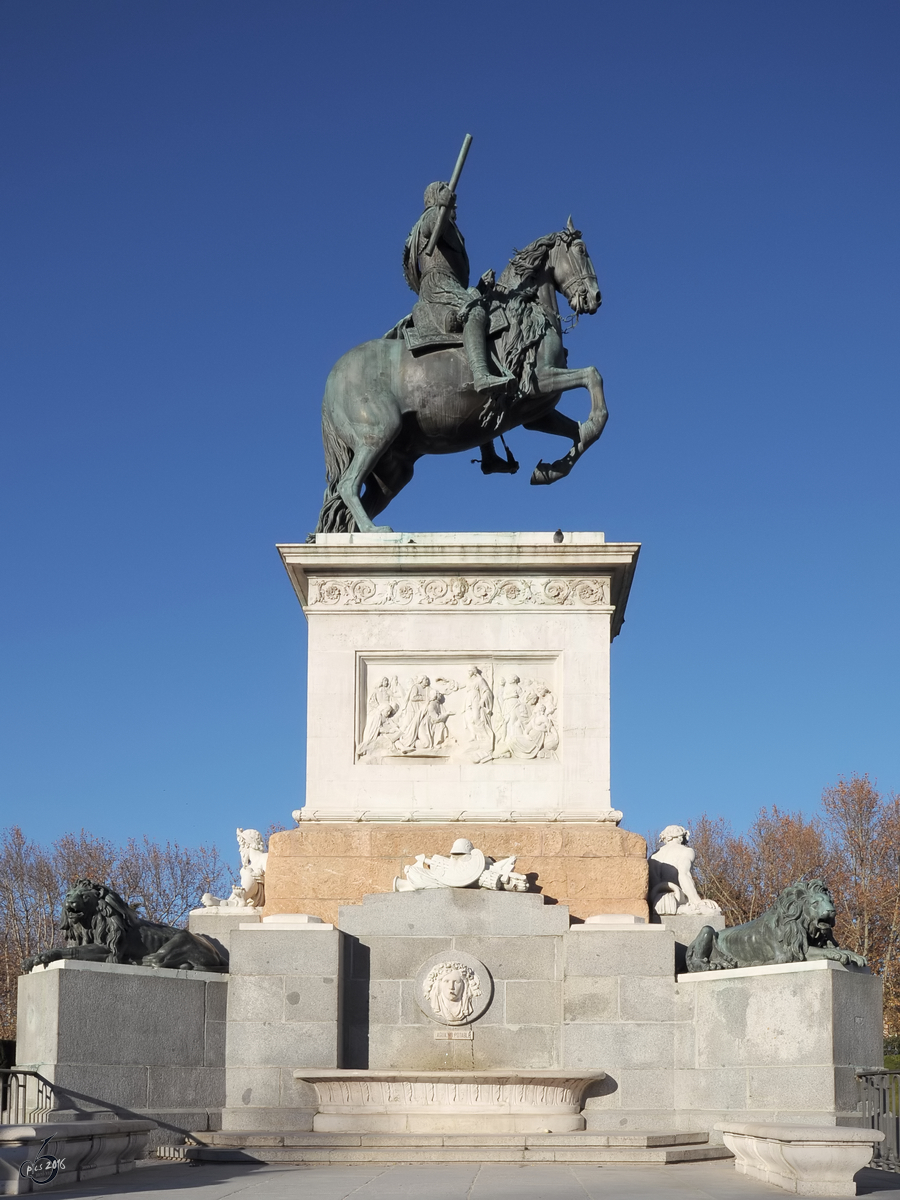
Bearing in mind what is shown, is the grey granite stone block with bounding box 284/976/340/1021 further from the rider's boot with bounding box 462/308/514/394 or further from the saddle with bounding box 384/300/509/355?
the saddle with bounding box 384/300/509/355

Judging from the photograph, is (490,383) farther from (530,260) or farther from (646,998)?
(646,998)

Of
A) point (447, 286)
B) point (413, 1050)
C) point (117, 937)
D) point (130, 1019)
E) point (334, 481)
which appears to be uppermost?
point (447, 286)

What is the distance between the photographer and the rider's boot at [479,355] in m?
18.8

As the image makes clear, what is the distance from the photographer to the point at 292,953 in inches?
638

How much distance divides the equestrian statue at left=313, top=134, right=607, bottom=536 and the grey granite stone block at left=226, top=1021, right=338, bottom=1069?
19.4 ft

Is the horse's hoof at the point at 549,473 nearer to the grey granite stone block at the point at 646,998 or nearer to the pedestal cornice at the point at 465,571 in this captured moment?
the pedestal cornice at the point at 465,571

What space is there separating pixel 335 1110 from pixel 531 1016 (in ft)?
7.45

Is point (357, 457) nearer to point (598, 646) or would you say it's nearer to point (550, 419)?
point (550, 419)

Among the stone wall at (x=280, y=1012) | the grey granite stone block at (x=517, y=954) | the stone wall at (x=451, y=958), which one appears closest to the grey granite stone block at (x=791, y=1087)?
the stone wall at (x=451, y=958)

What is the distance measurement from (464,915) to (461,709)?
8.30 feet

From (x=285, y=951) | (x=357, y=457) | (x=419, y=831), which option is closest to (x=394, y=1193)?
(x=285, y=951)

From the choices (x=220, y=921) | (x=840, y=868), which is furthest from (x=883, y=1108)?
(x=840, y=868)

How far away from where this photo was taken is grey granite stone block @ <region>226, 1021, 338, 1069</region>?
52.5 ft

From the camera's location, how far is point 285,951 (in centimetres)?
1622
